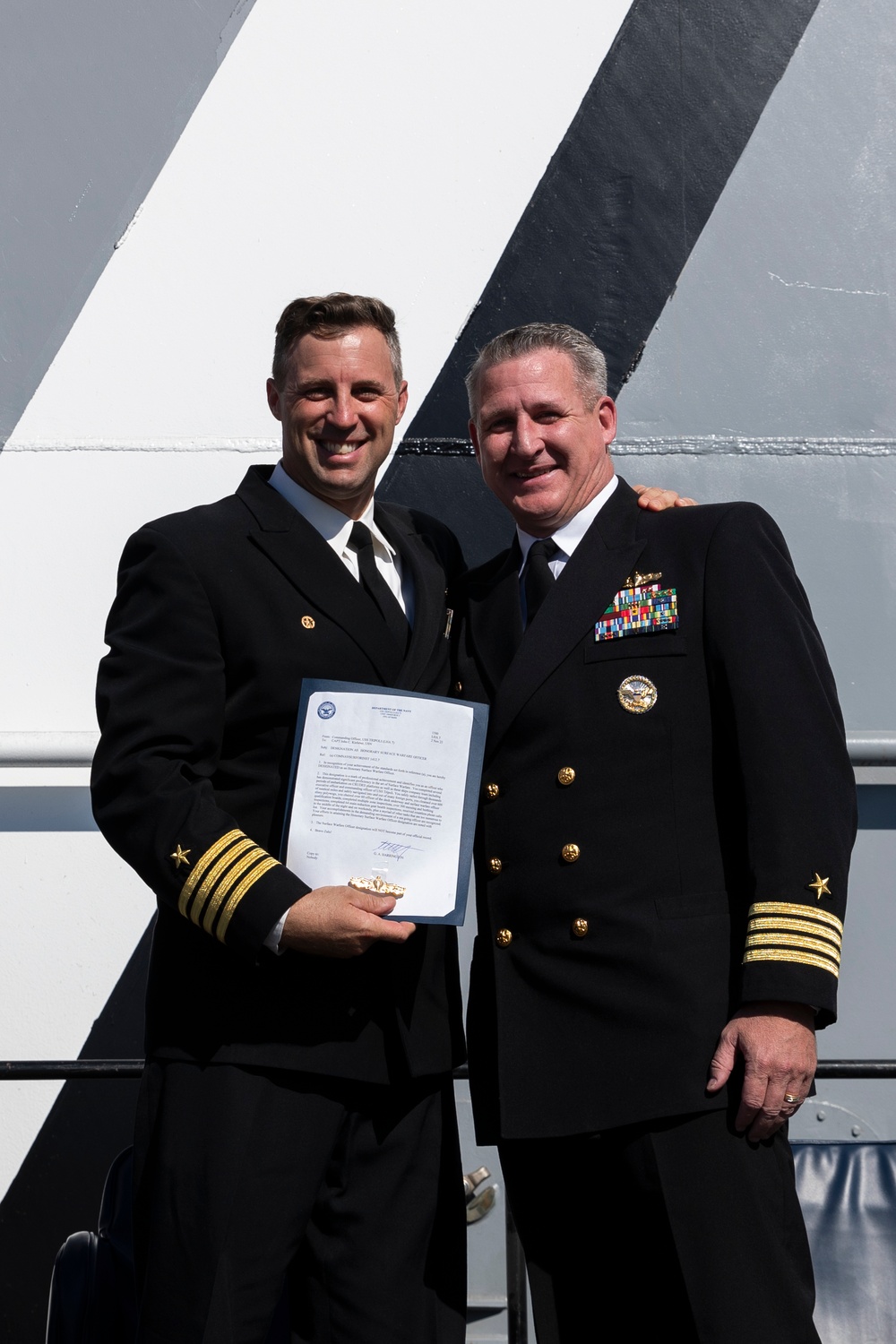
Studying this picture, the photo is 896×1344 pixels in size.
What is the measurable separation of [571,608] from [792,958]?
52cm

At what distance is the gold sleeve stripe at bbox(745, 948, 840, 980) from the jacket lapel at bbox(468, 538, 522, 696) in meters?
0.47

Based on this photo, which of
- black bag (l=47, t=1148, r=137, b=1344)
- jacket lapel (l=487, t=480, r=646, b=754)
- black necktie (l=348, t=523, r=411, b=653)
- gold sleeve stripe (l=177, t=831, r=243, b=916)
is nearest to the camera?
gold sleeve stripe (l=177, t=831, r=243, b=916)

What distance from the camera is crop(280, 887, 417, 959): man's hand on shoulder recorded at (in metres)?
1.45

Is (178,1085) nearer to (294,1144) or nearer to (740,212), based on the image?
(294,1144)

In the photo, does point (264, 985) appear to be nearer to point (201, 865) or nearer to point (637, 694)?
point (201, 865)

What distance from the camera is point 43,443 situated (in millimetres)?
2367

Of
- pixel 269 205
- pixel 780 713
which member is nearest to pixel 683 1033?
pixel 780 713

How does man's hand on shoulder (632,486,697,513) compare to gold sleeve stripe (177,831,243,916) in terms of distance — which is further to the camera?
man's hand on shoulder (632,486,697,513)

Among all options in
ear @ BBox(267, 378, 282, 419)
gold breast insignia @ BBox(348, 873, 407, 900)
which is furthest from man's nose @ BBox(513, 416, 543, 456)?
gold breast insignia @ BBox(348, 873, 407, 900)

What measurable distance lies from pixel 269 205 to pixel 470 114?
420mm

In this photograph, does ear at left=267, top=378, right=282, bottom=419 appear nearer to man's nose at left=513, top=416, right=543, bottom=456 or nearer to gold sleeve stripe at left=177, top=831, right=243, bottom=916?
man's nose at left=513, top=416, right=543, bottom=456

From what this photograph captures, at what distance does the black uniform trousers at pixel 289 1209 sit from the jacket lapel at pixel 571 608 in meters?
0.50

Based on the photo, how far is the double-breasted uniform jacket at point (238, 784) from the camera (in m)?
1.51

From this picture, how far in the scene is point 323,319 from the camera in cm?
177
